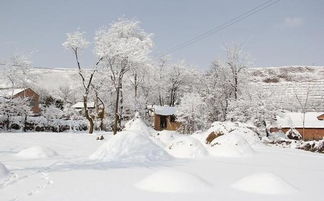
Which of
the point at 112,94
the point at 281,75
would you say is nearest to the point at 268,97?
the point at 112,94

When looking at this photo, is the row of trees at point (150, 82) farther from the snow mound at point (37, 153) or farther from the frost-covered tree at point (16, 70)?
the snow mound at point (37, 153)

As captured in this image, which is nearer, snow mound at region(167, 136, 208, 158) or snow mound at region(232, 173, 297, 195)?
snow mound at region(232, 173, 297, 195)

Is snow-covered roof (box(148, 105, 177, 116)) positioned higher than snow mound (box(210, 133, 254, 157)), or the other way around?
snow-covered roof (box(148, 105, 177, 116))

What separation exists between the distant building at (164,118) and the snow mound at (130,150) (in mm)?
36210

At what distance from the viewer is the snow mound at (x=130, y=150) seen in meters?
16.0

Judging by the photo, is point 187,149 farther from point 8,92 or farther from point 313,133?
point 313,133

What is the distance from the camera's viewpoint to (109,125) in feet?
161

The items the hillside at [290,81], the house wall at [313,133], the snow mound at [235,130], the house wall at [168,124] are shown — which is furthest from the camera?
the hillside at [290,81]

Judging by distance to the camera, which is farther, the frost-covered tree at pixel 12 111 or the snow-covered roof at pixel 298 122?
the snow-covered roof at pixel 298 122

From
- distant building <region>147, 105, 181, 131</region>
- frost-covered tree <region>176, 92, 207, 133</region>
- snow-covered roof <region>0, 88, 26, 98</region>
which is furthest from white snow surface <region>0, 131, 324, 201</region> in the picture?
distant building <region>147, 105, 181, 131</region>

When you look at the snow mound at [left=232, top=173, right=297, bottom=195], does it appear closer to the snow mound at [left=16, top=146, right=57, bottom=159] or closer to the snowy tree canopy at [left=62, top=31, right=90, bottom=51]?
the snow mound at [left=16, top=146, right=57, bottom=159]

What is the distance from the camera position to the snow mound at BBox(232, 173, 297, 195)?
9.36 metres

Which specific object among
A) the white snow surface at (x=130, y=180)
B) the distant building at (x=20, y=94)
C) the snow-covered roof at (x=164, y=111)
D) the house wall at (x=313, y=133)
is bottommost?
the house wall at (x=313, y=133)

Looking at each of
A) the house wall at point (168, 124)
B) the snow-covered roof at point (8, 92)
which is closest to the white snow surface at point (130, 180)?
the snow-covered roof at point (8, 92)
